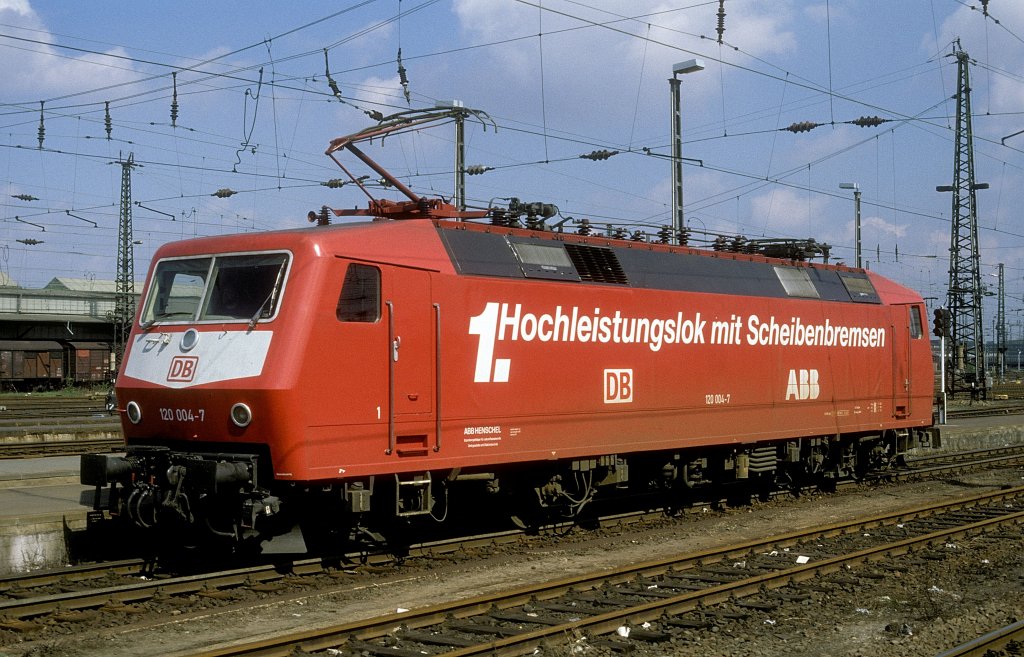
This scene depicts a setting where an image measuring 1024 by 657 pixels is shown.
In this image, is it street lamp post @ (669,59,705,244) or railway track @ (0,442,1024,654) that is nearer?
railway track @ (0,442,1024,654)

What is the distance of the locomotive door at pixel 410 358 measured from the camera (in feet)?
36.6

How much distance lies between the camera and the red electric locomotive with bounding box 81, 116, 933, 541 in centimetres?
1048

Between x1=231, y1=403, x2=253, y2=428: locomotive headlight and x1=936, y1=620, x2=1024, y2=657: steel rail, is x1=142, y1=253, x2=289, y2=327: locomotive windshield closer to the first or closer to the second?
x1=231, y1=403, x2=253, y2=428: locomotive headlight

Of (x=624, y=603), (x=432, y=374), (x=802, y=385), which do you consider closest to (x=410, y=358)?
(x=432, y=374)

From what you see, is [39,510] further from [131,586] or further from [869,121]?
[869,121]

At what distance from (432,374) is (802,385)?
813 centimetres

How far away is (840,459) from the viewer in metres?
18.9

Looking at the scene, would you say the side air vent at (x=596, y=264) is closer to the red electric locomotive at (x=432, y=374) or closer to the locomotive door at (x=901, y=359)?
the red electric locomotive at (x=432, y=374)

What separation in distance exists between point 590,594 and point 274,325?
4.18 metres

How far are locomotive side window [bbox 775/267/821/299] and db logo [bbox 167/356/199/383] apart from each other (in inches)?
403

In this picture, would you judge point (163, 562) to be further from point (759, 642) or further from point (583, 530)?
point (759, 642)

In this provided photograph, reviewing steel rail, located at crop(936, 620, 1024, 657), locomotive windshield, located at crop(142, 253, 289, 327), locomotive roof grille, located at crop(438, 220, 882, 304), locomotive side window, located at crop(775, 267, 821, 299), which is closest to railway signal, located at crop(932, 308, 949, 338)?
locomotive roof grille, located at crop(438, 220, 882, 304)

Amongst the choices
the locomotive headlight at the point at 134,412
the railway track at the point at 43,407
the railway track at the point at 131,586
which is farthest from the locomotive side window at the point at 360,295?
the railway track at the point at 43,407

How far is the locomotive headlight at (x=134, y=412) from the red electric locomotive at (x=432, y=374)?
0.03 metres
